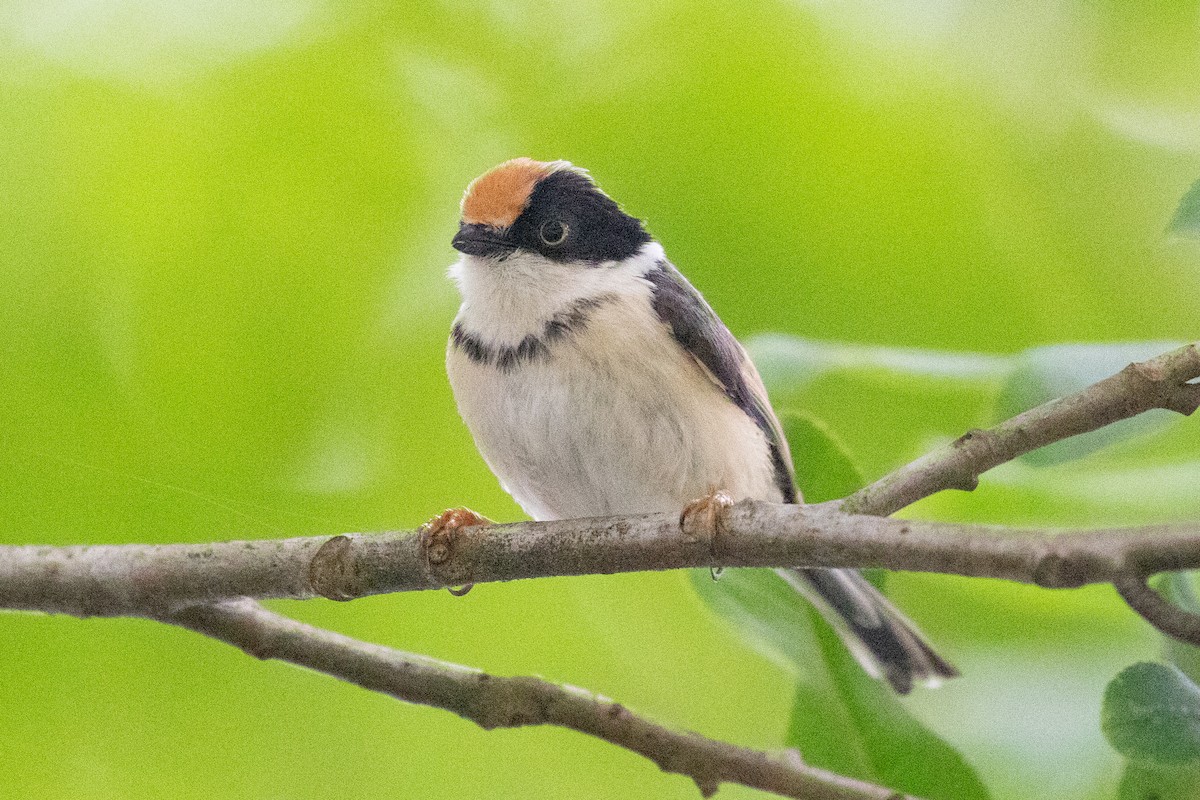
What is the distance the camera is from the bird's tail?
1188 millimetres

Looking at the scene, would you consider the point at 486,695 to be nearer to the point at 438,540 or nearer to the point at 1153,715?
the point at 438,540

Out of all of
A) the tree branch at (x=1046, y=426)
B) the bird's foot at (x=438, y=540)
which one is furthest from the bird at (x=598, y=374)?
the tree branch at (x=1046, y=426)

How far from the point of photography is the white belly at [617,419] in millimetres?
1109

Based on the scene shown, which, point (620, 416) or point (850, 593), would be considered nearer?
point (620, 416)

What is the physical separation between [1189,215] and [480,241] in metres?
0.66

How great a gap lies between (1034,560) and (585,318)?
63 centimetres

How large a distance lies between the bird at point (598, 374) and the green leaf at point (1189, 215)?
1.41ft

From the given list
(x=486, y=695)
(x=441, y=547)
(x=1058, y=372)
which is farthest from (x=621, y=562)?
(x=1058, y=372)

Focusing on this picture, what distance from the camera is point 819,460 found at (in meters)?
1.10

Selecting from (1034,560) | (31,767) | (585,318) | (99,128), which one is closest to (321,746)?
(31,767)

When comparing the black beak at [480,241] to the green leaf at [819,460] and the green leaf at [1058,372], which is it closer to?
the green leaf at [819,460]

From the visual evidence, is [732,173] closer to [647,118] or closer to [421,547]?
[647,118]

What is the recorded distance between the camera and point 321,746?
1.31m

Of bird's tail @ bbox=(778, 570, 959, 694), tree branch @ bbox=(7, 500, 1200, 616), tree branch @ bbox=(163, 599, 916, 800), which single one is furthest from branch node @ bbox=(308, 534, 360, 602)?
bird's tail @ bbox=(778, 570, 959, 694)
